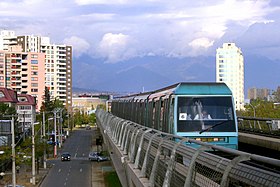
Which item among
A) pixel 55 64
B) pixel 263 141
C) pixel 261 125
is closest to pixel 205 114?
pixel 263 141

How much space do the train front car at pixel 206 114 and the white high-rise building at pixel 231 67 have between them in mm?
132114

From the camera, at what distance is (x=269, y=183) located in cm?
474

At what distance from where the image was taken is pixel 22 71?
149000 mm

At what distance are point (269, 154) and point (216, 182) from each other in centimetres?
1728

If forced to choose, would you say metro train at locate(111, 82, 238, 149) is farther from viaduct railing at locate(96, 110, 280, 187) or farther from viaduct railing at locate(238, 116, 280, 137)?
viaduct railing at locate(238, 116, 280, 137)

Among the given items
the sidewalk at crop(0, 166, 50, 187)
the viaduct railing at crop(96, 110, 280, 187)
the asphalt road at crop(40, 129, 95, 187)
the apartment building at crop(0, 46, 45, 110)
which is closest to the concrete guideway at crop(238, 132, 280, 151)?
the viaduct railing at crop(96, 110, 280, 187)

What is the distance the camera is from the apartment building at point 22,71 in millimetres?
148750

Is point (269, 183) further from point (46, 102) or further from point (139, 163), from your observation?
point (46, 102)

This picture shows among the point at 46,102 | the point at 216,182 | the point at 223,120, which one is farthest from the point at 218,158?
the point at 46,102

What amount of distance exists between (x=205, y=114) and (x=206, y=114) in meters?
0.03

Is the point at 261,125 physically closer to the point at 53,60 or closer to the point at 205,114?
the point at 205,114

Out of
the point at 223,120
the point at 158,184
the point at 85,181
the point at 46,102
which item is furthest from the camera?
the point at 46,102

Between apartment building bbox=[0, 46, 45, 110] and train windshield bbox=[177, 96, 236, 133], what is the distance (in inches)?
5273

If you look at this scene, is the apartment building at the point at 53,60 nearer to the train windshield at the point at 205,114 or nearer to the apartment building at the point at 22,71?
the apartment building at the point at 22,71
